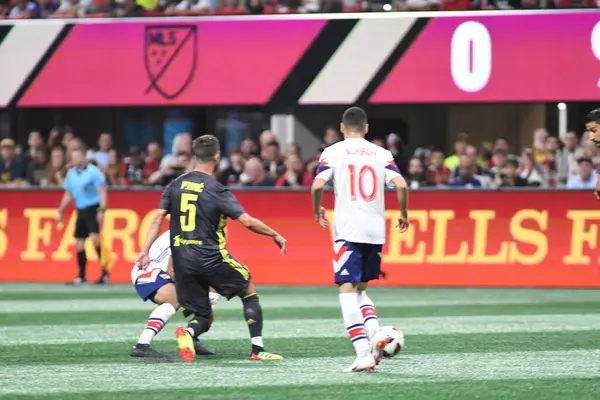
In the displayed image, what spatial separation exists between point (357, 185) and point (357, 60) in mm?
13281

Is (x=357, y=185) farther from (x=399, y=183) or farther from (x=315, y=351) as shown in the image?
(x=315, y=351)

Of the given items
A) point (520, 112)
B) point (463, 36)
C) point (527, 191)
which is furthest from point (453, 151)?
point (527, 191)

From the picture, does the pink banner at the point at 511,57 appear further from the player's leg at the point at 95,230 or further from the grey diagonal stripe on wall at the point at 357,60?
the player's leg at the point at 95,230

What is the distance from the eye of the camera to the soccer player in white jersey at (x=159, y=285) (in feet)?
35.5

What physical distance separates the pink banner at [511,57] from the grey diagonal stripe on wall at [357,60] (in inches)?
15.4

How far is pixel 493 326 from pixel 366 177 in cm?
A: 399

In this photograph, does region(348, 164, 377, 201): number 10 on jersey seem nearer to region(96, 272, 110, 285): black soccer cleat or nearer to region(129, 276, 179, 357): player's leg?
region(129, 276, 179, 357): player's leg

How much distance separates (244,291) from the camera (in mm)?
10617

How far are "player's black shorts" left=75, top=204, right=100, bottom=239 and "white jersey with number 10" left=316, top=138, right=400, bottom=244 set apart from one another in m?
10.6

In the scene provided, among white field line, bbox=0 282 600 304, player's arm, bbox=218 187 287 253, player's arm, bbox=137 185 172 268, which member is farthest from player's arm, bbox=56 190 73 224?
player's arm, bbox=218 187 287 253

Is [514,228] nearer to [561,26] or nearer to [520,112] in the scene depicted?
[561,26]

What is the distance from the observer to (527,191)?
1922cm

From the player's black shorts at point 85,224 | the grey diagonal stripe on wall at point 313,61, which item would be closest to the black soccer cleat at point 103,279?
the player's black shorts at point 85,224

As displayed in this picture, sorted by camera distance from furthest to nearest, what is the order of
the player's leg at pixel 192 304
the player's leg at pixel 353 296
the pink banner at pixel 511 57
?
the pink banner at pixel 511 57 → the player's leg at pixel 192 304 → the player's leg at pixel 353 296
